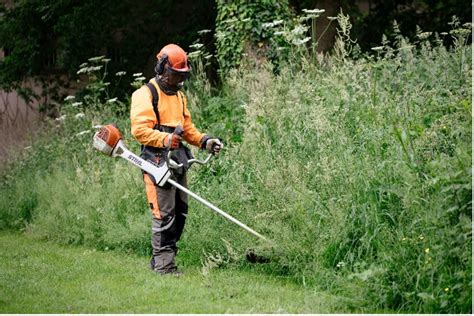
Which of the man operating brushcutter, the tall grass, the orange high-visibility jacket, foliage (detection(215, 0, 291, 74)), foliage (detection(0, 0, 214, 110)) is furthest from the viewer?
foliage (detection(0, 0, 214, 110))

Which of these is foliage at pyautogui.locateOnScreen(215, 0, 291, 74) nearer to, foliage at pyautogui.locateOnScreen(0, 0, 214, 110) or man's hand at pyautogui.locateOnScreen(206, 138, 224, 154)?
man's hand at pyautogui.locateOnScreen(206, 138, 224, 154)

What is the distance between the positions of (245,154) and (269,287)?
2097 mm

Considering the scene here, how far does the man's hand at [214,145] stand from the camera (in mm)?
8570

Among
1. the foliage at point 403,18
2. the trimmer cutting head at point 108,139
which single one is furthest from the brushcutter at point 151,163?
the foliage at point 403,18

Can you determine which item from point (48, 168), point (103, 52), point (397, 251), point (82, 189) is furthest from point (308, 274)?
point (103, 52)

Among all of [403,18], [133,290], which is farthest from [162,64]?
[403,18]

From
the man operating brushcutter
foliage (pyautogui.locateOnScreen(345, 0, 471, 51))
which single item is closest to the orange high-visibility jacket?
the man operating brushcutter

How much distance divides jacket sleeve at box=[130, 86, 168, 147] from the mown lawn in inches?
47.8

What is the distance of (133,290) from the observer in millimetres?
7801

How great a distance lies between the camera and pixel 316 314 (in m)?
6.61

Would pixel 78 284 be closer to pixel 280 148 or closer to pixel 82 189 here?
pixel 280 148

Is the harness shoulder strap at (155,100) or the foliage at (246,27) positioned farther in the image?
the foliage at (246,27)

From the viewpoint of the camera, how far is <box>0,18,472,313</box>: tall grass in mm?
6797

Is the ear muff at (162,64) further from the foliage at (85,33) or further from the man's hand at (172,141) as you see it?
the foliage at (85,33)
